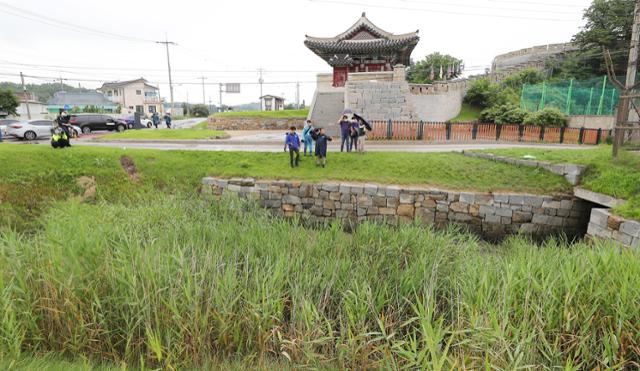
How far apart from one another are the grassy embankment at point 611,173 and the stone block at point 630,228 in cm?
17

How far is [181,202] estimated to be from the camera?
779cm

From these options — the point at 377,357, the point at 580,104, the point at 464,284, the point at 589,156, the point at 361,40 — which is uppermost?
the point at 361,40

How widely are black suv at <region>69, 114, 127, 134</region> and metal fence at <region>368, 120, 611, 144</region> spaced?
776 inches

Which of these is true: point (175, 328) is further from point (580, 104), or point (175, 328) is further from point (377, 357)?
point (580, 104)

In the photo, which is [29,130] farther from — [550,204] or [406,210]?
[550,204]

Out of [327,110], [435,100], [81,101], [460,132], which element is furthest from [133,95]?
[460,132]

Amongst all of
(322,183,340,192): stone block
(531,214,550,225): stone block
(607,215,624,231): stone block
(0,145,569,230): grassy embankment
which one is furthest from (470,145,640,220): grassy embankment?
(322,183,340,192): stone block

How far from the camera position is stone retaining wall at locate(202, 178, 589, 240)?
8.08 m

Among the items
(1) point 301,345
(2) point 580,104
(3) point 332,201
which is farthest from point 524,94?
(1) point 301,345

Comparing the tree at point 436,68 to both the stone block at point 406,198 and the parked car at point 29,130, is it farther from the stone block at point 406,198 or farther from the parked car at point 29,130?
the parked car at point 29,130

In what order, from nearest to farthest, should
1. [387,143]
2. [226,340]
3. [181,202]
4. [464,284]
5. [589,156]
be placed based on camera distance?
[226,340]
[464,284]
[181,202]
[589,156]
[387,143]

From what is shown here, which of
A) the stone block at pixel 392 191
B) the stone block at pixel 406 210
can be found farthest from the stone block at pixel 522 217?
the stone block at pixel 392 191

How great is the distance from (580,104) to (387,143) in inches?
527

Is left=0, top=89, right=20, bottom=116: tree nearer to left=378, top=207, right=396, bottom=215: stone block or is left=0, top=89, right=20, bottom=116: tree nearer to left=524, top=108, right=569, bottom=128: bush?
left=378, top=207, right=396, bottom=215: stone block
